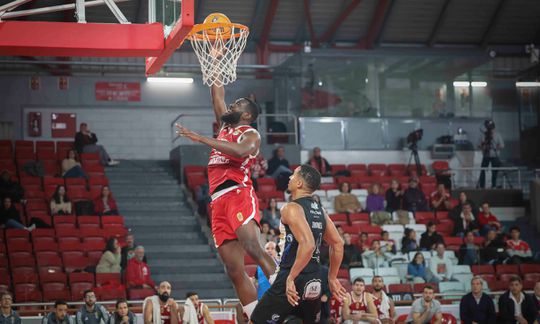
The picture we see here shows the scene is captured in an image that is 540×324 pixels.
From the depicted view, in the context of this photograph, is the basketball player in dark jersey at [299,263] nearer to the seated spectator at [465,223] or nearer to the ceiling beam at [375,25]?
the seated spectator at [465,223]

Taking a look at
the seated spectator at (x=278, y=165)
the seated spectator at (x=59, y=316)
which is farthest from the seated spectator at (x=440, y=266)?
the seated spectator at (x=59, y=316)

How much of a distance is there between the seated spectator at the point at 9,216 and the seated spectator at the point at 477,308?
8.46 metres

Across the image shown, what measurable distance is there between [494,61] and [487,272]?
503 inches

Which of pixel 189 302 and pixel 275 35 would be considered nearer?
pixel 189 302

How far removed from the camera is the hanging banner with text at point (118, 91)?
87.9 feet

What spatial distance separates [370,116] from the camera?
25281mm

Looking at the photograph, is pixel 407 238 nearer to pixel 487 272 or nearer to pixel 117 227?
pixel 487 272

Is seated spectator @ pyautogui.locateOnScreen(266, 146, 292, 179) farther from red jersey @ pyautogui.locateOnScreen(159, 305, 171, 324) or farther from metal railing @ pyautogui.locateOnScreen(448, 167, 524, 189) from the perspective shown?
red jersey @ pyautogui.locateOnScreen(159, 305, 171, 324)

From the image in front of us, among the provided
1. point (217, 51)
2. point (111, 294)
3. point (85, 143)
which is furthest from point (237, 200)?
point (85, 143)

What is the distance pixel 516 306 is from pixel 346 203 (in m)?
5.46

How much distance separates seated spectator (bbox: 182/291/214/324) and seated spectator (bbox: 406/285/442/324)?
11.3 feet

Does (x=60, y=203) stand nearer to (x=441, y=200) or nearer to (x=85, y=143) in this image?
(x=85, y=143)

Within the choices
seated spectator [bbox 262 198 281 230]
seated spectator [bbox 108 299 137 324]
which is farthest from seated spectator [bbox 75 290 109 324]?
seated spectator [bbox 262 198 281 230]

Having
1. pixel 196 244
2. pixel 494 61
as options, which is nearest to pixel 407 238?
pixel 196 244
